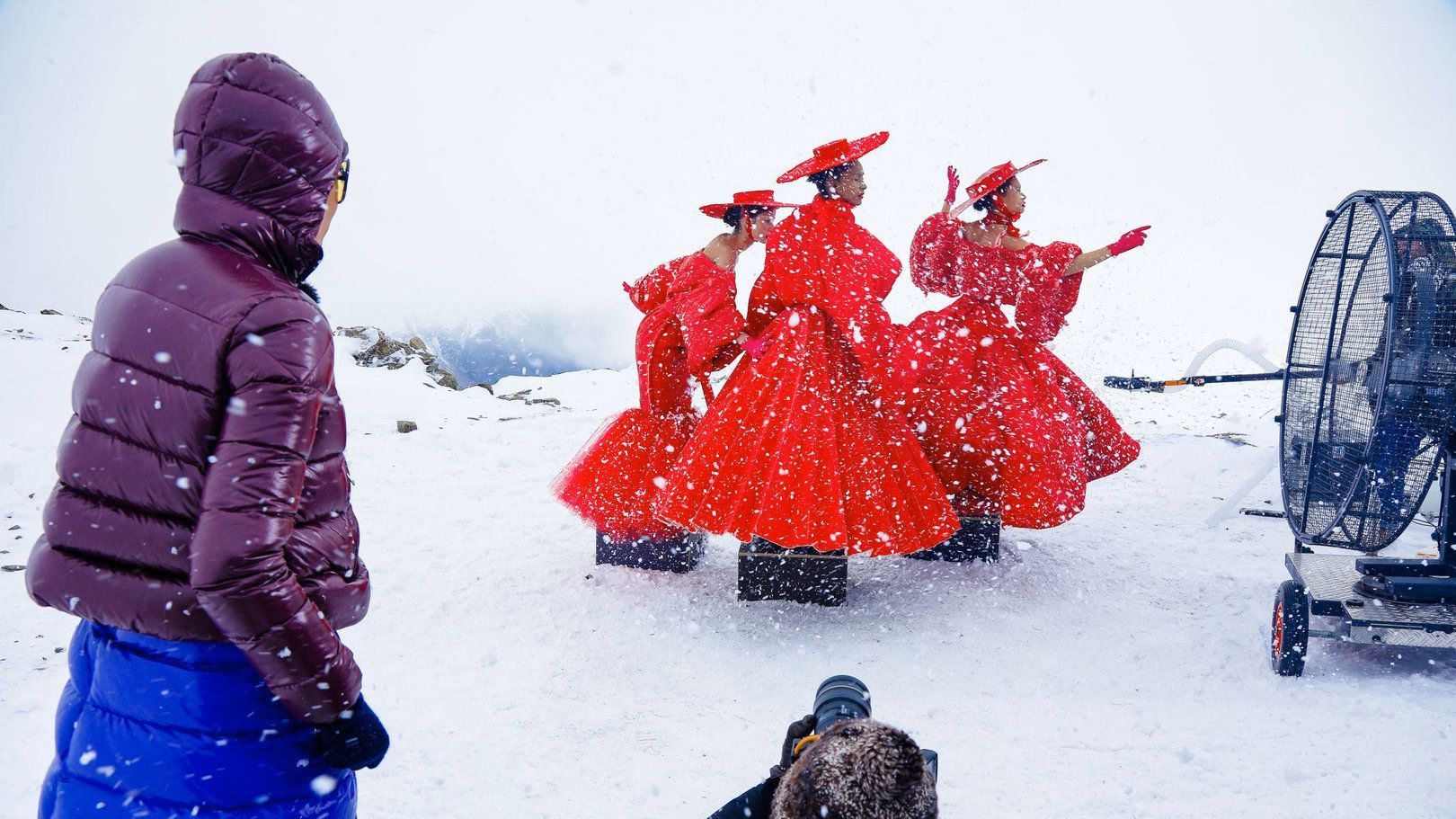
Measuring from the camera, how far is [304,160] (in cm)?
143

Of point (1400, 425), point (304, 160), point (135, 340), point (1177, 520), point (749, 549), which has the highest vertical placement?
point (304, 160)

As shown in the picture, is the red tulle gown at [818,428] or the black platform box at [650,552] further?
the black platform box at [650,552]

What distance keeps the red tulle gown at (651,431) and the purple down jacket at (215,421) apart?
2939 millimetres

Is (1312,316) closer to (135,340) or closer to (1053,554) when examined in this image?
(1053,554)

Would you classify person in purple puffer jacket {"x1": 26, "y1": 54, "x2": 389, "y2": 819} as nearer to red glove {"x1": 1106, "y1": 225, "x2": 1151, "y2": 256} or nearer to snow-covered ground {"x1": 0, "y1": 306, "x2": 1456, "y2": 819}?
snow-covered ground {"x1": 0, "y1": 306, "x2": 1456, "y2": 819}

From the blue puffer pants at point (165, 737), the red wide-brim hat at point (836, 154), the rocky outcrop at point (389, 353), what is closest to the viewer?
the blue puffer pants at point (165, 737)

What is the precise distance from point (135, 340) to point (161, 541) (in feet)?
1.05

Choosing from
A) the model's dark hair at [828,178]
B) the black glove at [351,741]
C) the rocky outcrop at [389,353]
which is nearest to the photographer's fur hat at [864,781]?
the black glove at [351,741]

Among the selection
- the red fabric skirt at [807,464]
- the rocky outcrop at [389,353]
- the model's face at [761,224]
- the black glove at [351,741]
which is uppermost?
the model's face at [761,224]

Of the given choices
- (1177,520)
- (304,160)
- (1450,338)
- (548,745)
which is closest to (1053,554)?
(1177,520)

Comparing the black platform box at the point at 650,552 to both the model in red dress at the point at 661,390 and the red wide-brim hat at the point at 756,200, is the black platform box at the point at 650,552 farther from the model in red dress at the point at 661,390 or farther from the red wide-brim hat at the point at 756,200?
the red wide-brim hat at the point at 756,200

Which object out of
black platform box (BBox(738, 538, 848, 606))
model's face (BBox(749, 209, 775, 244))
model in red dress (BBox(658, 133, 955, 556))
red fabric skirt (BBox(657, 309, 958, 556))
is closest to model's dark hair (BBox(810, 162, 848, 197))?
model in red dress (BBox(658, 133, 955, 556))

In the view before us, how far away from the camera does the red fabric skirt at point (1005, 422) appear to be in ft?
14.2

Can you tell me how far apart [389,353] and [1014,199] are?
420 inches
